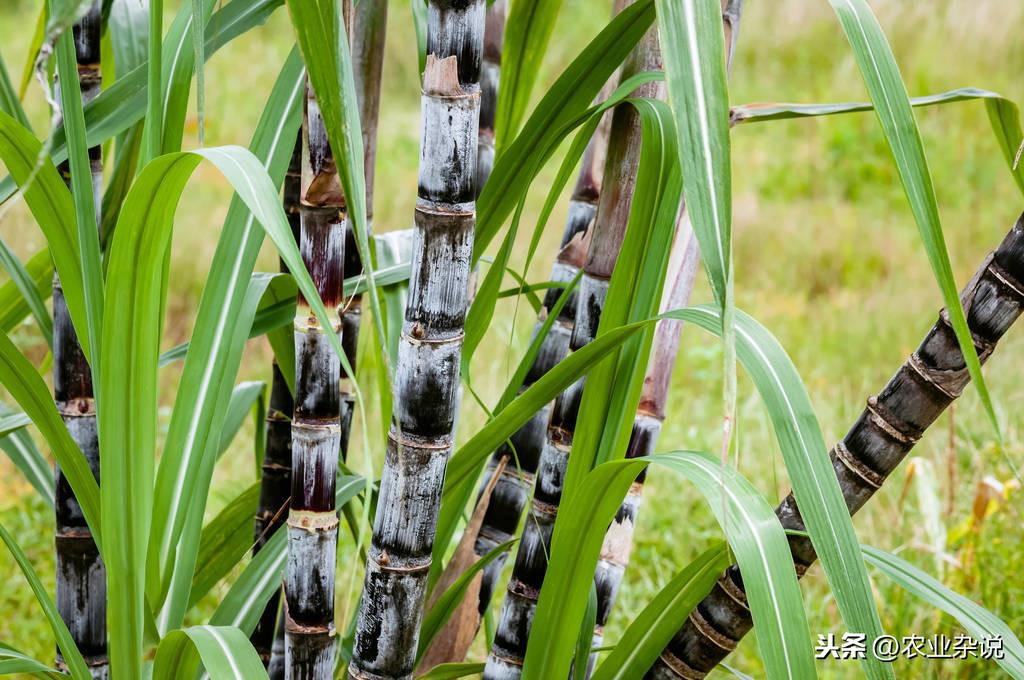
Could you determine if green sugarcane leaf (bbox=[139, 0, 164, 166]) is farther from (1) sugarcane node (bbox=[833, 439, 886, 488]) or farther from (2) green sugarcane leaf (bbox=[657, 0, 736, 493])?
(1) sugarcane node (bbox=[833, 439, 886, 488])

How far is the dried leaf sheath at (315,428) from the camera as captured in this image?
434 mm

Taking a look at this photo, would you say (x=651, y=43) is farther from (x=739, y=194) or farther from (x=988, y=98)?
(x=739, y=194)

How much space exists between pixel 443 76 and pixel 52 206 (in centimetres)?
21

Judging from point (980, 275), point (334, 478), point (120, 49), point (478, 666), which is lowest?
point (478, 666)

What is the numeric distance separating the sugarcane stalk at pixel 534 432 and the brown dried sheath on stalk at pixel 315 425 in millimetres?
176

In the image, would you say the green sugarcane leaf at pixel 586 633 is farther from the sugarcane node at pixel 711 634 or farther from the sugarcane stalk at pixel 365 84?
the sugarcane stalk at pixel 365 84

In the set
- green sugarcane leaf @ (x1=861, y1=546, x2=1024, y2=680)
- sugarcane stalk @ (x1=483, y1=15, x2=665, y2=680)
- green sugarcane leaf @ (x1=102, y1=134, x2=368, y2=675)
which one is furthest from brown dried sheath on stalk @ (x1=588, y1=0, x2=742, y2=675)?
green sugarcane leaf @ (x1=102, y1=134, x2=368, y2=675)

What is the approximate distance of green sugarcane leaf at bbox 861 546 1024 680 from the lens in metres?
0.46

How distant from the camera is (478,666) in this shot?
1.90 feet

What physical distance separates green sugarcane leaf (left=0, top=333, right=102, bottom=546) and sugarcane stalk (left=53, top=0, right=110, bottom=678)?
0.27 ft

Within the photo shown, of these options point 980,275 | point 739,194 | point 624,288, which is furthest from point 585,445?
point 739,194

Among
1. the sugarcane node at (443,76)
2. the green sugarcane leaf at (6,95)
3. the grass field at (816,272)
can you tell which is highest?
the sugarcane node at (443,76)

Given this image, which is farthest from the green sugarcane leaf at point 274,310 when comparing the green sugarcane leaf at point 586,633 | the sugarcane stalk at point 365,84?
the green sugarcane leaf at point 586,633

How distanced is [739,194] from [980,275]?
2935mm
